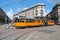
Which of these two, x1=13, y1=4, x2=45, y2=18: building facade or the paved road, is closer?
the paved road

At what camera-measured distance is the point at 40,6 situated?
4803 inches

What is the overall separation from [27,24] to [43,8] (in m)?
79.2

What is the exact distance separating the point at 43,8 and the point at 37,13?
24.4ft

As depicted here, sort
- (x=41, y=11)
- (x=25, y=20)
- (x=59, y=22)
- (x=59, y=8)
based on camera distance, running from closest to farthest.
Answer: (x=25, y=20)
(x=59, y=22)
(x=59, y=8)
(x=41, y=11)

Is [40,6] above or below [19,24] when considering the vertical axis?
above

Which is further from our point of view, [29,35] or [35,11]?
[35,11]

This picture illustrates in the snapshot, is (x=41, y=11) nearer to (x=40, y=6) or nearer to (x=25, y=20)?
(x=40, y=6)

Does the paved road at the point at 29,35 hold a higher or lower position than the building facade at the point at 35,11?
lower

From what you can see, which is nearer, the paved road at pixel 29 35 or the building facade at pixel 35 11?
the paved road at pixel 29 35

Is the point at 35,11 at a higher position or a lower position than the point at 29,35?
higher

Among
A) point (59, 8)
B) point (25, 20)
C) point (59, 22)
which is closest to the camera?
point (25, 20)

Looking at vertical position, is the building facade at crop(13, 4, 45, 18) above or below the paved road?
above

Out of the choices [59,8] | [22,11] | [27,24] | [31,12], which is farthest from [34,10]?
[27,24]

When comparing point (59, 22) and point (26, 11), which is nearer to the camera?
point (59, 22)
